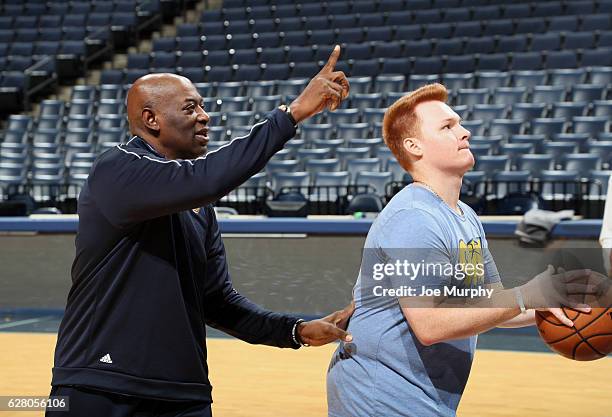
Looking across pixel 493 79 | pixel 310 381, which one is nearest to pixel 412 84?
pixel 493 79

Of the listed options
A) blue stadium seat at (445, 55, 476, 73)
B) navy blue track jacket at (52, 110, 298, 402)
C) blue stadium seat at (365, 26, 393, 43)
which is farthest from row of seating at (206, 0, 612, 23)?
navy blue track jacket at (52, 110, 298, 402)

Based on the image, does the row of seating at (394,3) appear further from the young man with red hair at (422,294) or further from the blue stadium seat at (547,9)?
the young man with red hair at (422,294)

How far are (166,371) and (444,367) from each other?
67 centimetres

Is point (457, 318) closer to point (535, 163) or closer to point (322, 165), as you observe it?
point (535, 163)

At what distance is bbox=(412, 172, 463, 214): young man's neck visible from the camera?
2.12 meters

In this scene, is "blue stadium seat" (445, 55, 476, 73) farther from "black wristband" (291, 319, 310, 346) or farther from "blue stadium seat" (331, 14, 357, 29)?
"black wristband" (291, 319, 310, 346)

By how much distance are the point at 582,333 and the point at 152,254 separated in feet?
3.42

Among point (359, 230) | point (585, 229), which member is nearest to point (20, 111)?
point (359, 230)

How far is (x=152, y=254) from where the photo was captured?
84.5 inches

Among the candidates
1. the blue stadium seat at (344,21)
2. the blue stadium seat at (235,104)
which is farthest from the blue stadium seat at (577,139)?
the blue stadium seat at (344,21)

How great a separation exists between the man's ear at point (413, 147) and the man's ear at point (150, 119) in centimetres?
63

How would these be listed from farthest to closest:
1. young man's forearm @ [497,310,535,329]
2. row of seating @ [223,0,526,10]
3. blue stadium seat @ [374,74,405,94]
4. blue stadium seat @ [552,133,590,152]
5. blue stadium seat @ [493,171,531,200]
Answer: row of seating @ [223,0,526,10]
blue stadium seat @ [374,74,405,94]
blue stadium seat @ [552,133,590,152]
blue stadium seat @ [493,171,531,200]
young man's forearm @ [497,310,535,329]

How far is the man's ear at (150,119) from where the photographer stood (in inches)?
87.8

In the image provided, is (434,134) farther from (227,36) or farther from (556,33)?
(227,36)
